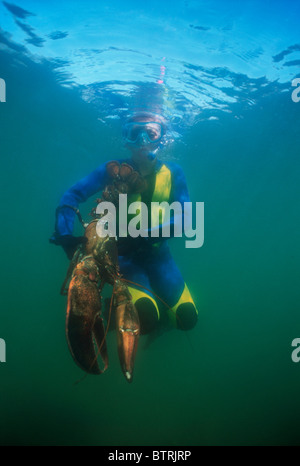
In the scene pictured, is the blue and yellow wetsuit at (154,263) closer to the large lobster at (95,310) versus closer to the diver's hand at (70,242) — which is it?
the diver's hand at (70,242)

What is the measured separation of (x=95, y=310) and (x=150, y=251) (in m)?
3.12

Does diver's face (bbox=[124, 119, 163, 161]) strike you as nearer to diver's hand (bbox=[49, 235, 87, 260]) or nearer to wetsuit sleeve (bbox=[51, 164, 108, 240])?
wetsuit sleeve (bbox=[51, 164, 108, 240])

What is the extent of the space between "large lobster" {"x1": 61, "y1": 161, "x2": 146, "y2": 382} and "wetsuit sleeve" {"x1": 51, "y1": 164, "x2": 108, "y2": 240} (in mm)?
741

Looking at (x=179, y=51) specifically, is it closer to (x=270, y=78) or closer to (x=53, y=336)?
(x=270, y=78)

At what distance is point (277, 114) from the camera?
1234 cm

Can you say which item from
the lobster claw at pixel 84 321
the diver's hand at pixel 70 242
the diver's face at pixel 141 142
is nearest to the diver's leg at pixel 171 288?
the diver's face at pixel 141 142

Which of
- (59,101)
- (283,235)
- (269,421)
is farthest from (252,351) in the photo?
(283,235)

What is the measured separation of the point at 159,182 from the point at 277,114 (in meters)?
10.7

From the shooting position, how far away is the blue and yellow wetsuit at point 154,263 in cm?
440

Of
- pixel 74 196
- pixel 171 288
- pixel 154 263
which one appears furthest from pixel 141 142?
pixel 171 288

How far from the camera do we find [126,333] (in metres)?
2.12

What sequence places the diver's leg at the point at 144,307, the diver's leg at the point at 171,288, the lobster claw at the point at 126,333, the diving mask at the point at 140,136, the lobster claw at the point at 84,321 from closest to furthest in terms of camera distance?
the lobster claw at the point at 84,321 < the lobster claw at the point at 126,333 < the diver's leg at the point at 144,307 < the diver's leg at the point at 171,288 < the diving mask at the point at 140,136

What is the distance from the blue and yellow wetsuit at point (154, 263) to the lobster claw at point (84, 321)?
1869 millimetres

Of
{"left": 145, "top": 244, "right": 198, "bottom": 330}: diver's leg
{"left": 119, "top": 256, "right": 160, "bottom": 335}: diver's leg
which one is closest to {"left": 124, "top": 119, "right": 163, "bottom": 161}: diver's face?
{"left": 145, "top": 244, "right": 198, "bottom": 330}: diver's leg
